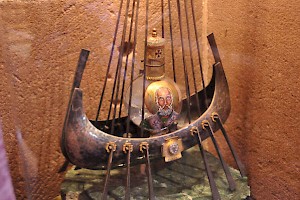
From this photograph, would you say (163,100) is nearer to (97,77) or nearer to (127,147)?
(127,147)

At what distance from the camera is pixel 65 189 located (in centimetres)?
104

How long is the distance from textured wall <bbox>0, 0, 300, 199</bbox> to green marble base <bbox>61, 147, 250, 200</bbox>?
12 centimetres

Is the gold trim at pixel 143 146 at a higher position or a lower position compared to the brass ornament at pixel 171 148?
higher

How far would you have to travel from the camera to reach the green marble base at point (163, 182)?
102 centimetres

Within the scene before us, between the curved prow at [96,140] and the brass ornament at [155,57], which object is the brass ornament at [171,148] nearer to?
the curved prow at [96,140]

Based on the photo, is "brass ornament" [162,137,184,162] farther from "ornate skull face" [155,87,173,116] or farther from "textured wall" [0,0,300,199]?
"textured wall" [0,0,300,199]

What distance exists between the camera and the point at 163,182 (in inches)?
42.0

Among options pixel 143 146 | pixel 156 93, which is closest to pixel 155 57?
pixel 156 93

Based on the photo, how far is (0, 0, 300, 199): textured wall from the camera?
3.50ft

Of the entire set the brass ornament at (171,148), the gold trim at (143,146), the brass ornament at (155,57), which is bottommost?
the brass ornament at (171,148)

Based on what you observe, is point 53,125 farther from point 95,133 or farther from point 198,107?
point 198,107

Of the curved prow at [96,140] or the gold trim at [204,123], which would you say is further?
the gold trim at [204,123]

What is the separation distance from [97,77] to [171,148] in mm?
291

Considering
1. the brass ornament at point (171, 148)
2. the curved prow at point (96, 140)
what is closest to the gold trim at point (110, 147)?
the curved prow at point (96, 140)
